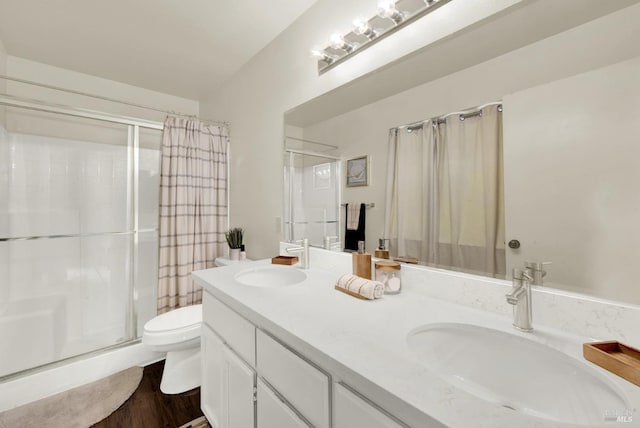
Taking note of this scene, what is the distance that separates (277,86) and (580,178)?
67.0 inches

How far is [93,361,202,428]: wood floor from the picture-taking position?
1.39m

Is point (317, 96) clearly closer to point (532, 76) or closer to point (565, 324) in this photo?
point (532, 76)

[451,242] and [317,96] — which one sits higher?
[317,96]

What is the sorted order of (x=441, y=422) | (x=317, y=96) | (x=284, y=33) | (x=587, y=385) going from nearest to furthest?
(x=441, y=422), (x=587, y=385), (x=317, y=96), (x=284, y=33)

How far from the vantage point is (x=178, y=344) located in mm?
1528

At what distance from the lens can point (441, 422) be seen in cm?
38

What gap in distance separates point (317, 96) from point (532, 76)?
39.1 inches

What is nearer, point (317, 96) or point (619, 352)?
point (619, 352)

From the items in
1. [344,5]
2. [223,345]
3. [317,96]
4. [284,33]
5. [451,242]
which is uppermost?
[284,33]

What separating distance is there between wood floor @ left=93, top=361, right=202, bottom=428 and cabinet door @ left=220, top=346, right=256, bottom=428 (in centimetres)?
57

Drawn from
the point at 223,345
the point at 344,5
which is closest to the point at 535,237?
the point at 223,345

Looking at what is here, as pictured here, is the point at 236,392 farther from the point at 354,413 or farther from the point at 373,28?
the point at 373,28

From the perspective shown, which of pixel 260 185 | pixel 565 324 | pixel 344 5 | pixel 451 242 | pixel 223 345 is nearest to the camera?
pixel 565 324

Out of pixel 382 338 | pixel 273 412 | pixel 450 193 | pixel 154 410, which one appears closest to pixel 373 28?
pixel 450 193
